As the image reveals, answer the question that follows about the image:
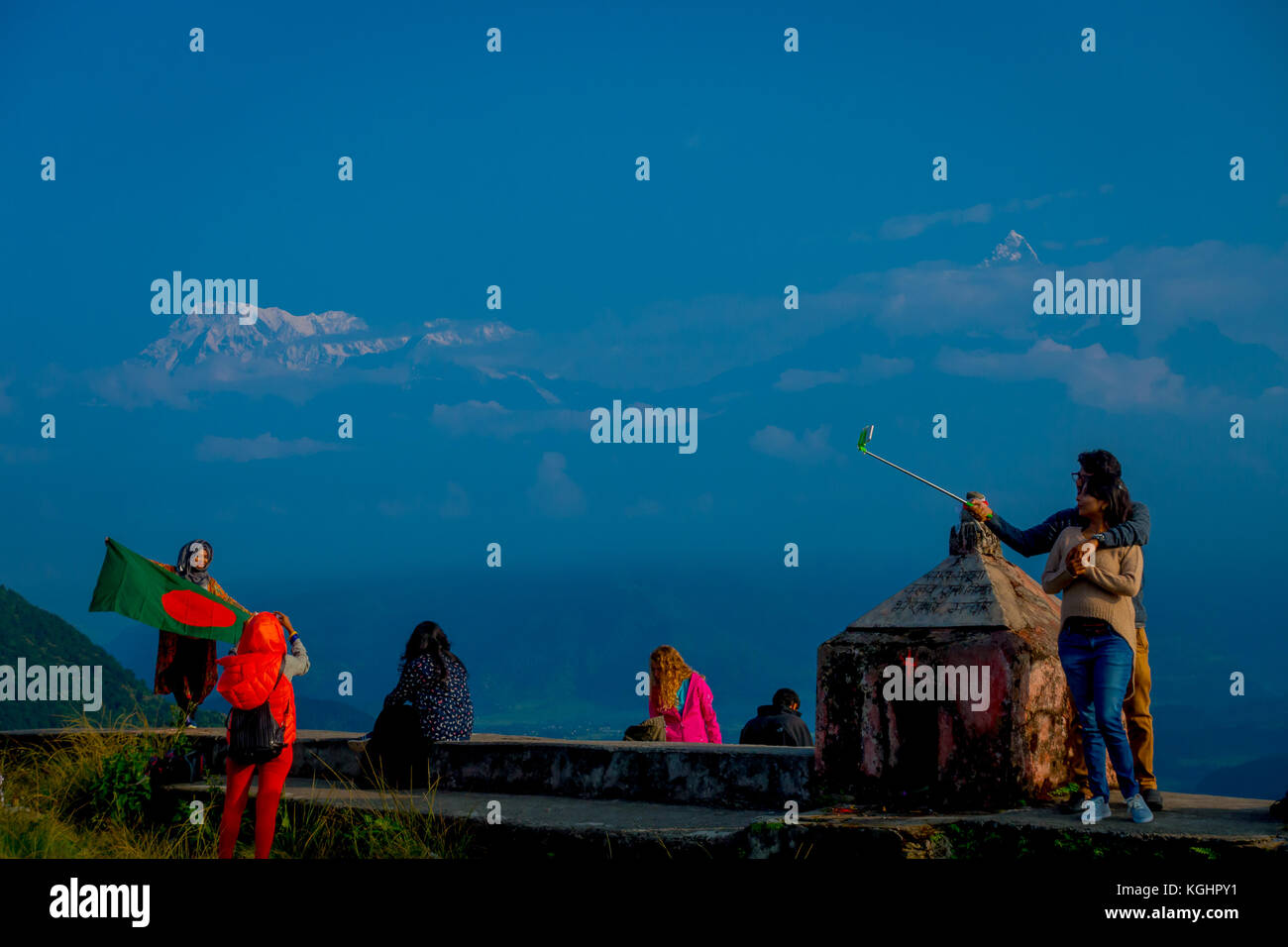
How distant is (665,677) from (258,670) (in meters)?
4.56

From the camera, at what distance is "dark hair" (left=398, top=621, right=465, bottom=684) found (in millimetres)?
9234

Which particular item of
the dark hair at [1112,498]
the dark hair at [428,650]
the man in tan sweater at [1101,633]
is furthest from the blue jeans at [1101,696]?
the dark hair at [428,650]

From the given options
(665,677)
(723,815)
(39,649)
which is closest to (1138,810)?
(723,815)

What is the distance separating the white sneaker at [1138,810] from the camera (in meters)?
5.89

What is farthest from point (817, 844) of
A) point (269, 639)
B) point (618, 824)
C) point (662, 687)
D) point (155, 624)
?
point (155, 624)

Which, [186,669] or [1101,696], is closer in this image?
[1101,696]

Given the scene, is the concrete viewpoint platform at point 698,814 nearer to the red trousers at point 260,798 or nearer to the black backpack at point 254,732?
the red trousers at point 260,798

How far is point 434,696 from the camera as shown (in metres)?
9.29

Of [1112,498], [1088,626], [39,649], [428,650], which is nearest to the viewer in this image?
[1088,626]

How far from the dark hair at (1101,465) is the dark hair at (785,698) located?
16.6 feet

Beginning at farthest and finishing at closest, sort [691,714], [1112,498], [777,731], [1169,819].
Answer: [691,714] < [777,731] < [1112,498] < [1169,819]

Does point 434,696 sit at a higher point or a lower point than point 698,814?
higher

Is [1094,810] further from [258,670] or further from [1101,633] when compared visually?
[258,670]
